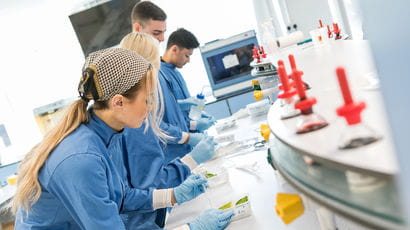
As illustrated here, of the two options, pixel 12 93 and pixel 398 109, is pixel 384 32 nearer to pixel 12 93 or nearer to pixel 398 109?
pixel 398 109

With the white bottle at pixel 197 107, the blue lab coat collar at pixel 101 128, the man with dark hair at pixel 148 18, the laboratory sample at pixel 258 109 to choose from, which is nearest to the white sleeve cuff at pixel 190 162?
the blue lab coat collar at pixel 101 128

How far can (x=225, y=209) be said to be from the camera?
190 centimetres

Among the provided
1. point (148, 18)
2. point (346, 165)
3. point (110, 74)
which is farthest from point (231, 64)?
point (346, 165)

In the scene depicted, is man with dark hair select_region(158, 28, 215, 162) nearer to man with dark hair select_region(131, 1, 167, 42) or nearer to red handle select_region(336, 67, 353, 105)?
man with dark hair select_region(131, 1, 167, 42)

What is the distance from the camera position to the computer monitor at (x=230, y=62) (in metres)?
5.43

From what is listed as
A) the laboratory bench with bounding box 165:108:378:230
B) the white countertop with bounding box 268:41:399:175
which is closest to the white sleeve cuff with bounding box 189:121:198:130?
the laboratory bench with bounding box 165:108:378:230

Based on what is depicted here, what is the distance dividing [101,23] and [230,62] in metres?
2.19

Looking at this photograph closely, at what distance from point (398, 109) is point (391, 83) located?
0.03 meters

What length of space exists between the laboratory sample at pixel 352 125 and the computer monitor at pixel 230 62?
4674 millimetres

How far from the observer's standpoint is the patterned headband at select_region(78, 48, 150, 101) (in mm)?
1666

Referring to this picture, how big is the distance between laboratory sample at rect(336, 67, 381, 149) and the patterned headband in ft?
3.55

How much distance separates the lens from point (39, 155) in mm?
1598

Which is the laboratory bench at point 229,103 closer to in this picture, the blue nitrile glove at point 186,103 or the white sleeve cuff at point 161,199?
the blue nitrile glove at point 186,103

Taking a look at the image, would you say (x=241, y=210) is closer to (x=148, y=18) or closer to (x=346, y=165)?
(x=346, y=165)
